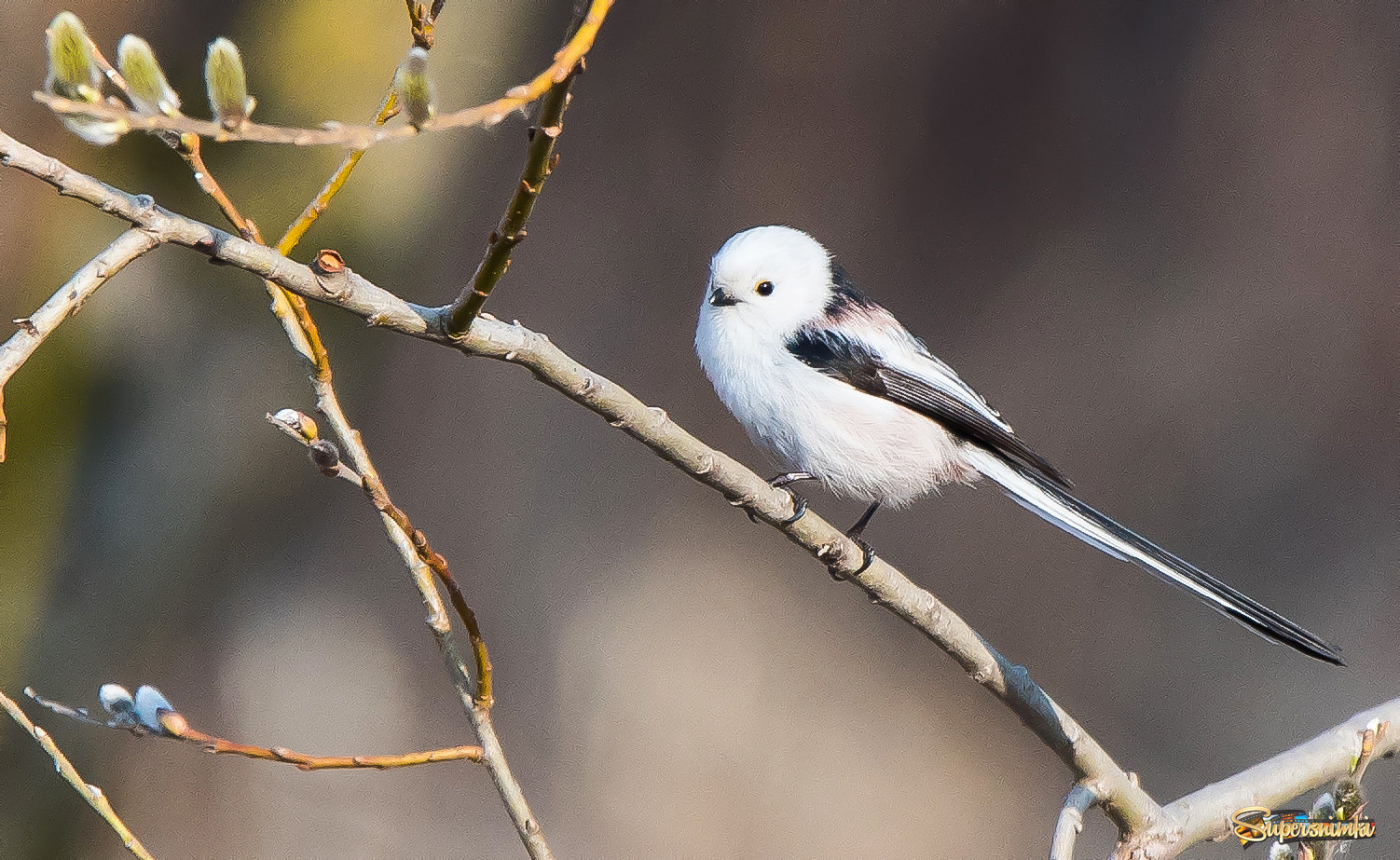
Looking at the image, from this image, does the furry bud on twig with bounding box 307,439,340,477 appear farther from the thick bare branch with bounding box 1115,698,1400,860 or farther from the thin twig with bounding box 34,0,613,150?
the thick bare branch with bounding box 1115,698,1400,860

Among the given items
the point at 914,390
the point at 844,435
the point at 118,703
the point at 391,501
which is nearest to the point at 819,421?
the point at 844,435

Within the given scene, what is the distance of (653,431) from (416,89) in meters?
0.51

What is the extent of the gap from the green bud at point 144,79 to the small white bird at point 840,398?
1239 mm

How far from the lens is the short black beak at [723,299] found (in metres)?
1.92

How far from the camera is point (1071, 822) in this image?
129cm

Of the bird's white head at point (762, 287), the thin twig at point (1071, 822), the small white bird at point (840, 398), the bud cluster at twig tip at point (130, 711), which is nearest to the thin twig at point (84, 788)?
the bud cluster at twig tip at point (130, 711)

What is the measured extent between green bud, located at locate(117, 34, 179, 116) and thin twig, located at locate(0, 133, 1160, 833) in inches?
3.8

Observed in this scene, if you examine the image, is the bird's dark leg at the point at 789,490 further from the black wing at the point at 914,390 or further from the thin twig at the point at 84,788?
the thin twig at the point at 84,788

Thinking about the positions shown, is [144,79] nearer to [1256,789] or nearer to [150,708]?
[150,708]

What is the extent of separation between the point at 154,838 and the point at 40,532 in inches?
47.5

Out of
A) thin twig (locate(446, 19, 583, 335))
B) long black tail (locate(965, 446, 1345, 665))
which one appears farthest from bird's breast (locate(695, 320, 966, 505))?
thin twig (locate(446, 19, 583, 335))

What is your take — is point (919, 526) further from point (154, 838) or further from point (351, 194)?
point (154, 838)

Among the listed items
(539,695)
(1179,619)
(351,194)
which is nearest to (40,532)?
(351,194)

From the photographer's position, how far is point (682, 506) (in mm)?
4066
